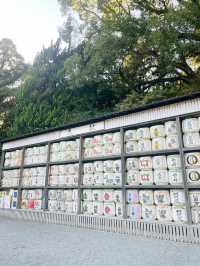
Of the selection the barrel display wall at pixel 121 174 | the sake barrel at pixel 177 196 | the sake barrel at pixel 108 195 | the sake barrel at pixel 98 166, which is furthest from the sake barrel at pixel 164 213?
the sake barrel at pixel 98 166

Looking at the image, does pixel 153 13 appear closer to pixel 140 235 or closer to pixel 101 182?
pixel 101 182

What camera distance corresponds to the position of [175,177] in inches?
117

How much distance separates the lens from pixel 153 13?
874cm

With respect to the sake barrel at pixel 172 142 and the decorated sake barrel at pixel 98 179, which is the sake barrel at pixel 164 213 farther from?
the decorated sake barrel at pixel 98 179

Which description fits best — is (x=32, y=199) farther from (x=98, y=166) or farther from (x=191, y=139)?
(x=191, y=139)

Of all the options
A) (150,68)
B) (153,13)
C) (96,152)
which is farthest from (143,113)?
(153,13)

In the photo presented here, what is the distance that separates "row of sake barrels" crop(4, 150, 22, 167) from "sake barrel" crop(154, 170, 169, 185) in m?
3.38

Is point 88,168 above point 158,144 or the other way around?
the other way around

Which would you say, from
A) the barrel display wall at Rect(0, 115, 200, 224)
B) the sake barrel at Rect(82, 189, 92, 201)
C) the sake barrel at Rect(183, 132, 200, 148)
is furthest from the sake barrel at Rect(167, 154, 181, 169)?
the sake barrel at Rect(82, 189, 92, 201)

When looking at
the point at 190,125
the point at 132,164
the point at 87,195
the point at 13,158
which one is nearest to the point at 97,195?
the point at 87,195

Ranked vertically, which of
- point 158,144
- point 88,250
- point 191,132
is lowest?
point 88,250

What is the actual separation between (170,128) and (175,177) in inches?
29.3

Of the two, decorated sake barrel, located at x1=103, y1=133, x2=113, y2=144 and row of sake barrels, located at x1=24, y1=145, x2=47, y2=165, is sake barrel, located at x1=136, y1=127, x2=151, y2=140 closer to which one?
decorated sake barrel, located at x1=103, y1=133, x2=113, y2=144

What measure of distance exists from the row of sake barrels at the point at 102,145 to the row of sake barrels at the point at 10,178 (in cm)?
209
